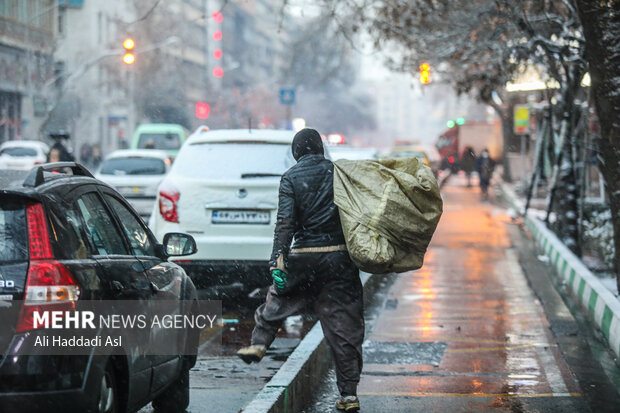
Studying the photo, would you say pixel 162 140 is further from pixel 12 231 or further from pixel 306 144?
pixel 12 231

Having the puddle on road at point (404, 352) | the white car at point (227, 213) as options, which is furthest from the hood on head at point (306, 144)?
the white car at point (227, 213)

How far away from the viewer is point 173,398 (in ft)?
21.0

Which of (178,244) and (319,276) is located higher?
(178,244)

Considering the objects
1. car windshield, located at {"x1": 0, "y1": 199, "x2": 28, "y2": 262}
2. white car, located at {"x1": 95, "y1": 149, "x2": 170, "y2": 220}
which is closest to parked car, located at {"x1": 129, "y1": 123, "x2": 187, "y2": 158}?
white car, located at {"x1": 95, "y1": 149, "x2": 170, "y2": 220}

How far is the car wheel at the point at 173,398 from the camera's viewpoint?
6379 millimetres

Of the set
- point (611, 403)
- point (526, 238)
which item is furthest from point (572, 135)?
point (611, 403)

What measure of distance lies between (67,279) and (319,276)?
7.63ft

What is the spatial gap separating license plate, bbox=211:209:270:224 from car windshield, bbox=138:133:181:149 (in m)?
23.1

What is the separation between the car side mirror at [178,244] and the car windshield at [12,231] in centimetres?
178

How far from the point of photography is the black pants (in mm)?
6504

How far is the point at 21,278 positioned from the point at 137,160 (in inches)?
715

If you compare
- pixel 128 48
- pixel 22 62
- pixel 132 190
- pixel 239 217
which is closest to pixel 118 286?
pixel 239 217

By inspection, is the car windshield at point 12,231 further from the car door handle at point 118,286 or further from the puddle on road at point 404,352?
the puddle on road at point 404,352

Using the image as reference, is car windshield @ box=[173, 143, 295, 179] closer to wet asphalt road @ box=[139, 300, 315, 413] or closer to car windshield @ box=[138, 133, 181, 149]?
wet asphalt road @ box=[139, 300, 315, 413]
